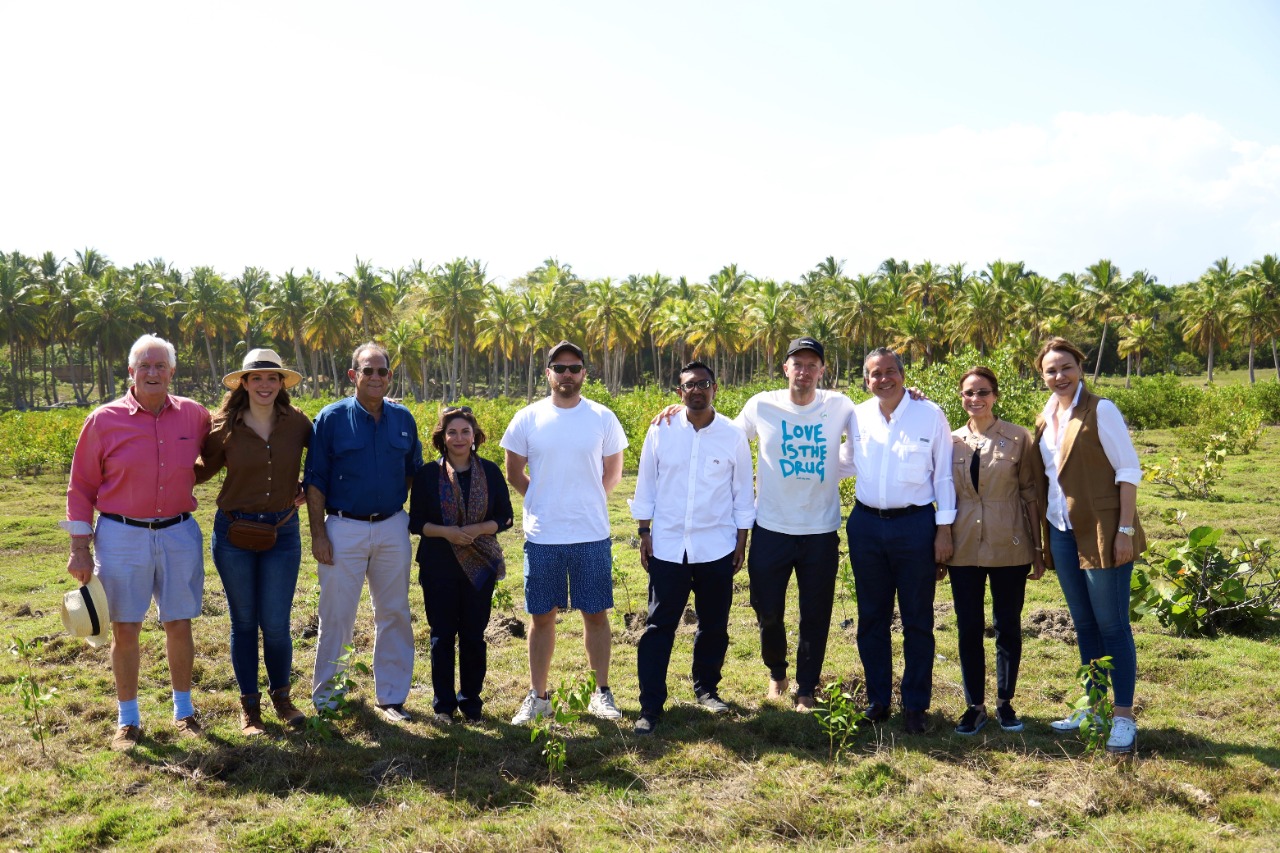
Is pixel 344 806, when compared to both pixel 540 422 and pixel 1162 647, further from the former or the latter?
pixel 1162 647

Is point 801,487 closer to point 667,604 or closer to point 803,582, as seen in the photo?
point 803,582

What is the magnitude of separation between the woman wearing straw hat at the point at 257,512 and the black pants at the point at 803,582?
2532mm

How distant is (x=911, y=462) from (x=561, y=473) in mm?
1831

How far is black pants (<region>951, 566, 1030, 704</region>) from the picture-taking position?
15.4ft

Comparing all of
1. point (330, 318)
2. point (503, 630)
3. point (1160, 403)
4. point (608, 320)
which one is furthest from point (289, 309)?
point (503, 630)

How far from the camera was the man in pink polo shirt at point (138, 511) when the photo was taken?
453 cm

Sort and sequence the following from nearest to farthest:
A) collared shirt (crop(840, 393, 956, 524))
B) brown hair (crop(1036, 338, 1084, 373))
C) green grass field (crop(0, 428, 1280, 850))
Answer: green grass field (crop(0, 428, 1280, 850)) < brown hair (crop(1036, 338, 1084, 373)) < collared shirt (crop(840, 393, 956, 524))

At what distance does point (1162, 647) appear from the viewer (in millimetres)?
6238

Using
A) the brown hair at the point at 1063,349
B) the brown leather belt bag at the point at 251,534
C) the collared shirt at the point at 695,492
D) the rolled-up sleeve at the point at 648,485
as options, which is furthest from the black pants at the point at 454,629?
the brown hair at the point at 1063,349

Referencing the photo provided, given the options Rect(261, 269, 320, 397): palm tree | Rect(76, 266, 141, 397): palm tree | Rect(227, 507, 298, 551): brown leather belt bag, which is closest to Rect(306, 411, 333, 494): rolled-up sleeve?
Rect(227, 507, 298, 551): brown leather belt bag

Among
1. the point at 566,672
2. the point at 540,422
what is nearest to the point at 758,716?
Answer: the point at 566,672

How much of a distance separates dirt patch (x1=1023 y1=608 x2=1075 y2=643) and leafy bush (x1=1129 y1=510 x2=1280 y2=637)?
473 millimetres

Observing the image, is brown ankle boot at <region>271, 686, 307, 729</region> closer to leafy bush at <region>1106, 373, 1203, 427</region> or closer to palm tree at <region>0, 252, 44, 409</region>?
leafy bush at <region>1106, 373, 1203, 427</region>

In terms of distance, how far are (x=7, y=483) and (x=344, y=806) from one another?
20625 millimetres
